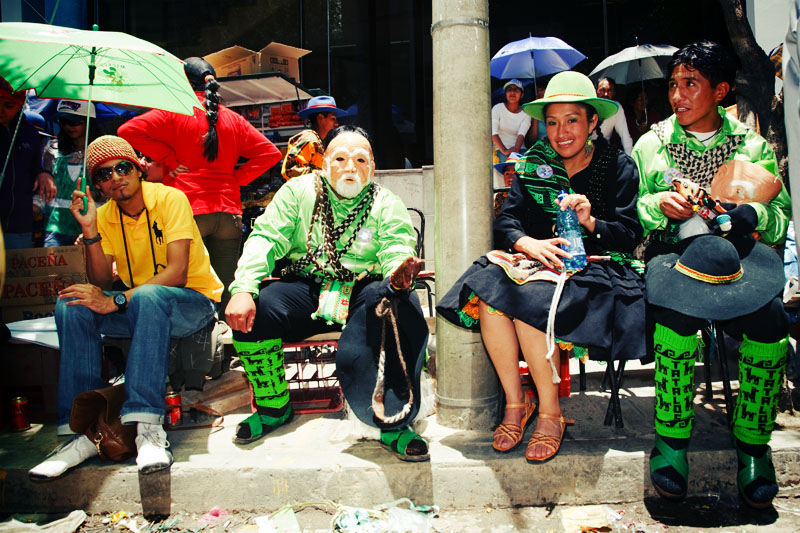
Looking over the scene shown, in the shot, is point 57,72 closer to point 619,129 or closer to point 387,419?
point 387,419

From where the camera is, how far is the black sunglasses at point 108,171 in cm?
315

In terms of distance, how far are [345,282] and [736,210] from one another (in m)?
1.98

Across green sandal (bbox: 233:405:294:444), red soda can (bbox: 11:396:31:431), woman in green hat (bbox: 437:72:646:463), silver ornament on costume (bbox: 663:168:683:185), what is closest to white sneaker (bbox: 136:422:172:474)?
green sandal (bbox: 233:405:294:444)

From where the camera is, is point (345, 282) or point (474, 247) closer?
point (474, 247)

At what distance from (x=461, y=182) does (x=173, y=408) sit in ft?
6.70

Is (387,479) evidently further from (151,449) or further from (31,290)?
(31,290)

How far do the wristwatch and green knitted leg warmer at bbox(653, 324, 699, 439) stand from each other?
2.69m

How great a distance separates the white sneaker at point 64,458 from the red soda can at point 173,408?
0.44 m

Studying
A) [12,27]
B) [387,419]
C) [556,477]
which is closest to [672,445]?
[556,477]

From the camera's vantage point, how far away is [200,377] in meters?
3.37

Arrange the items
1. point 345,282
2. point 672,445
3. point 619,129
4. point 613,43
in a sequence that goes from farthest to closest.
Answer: point 613,43
point 619,129
point 345,282
point 672,445

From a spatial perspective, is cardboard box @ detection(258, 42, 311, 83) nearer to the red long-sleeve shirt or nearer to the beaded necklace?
the red long-sleeve shirt

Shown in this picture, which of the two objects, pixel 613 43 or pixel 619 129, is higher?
pixel 613 43

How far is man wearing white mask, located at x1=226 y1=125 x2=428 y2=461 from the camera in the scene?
9.40 feet
